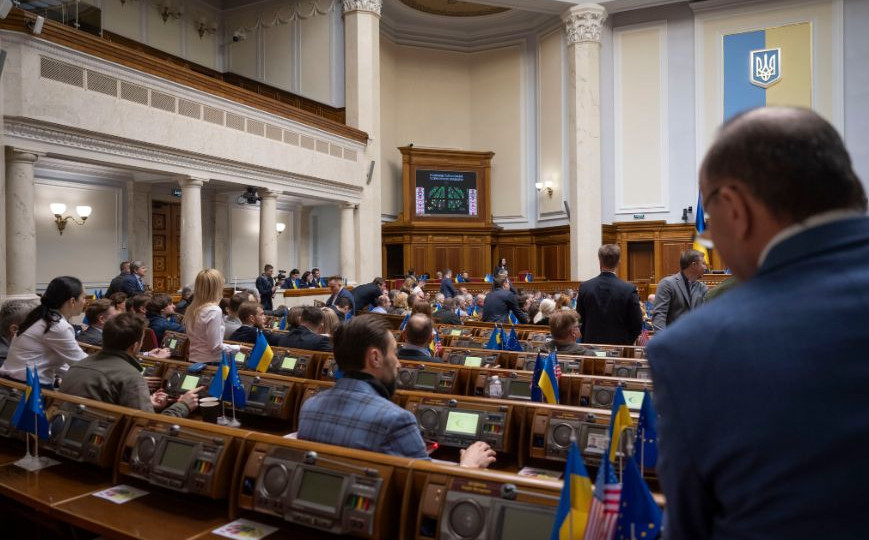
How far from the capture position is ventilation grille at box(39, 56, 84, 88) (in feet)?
28.5

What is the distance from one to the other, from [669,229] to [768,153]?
16.8 metres

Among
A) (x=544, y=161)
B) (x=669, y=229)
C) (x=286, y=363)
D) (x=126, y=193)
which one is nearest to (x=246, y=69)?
(x=126, y=193)

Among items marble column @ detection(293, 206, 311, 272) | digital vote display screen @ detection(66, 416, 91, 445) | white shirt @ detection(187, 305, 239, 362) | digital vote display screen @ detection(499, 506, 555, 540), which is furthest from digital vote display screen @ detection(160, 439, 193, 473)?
marble column @ detection(293, 206, 311, 272)

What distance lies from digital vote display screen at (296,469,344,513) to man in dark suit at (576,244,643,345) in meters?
3.47

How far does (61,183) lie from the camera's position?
12180 millimetres

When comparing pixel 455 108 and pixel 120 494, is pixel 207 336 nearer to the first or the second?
pixel 120 494

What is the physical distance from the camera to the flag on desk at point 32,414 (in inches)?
110

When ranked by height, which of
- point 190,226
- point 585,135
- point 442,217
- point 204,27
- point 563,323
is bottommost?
point 563,323

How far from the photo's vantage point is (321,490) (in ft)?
6.72

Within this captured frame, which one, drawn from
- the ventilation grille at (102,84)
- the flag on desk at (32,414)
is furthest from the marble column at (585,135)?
the flag on desk at (32,414)

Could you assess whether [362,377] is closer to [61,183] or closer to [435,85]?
[61,183]

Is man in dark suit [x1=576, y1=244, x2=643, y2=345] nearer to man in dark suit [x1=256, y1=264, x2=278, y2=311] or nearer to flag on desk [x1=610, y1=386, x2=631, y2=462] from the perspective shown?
flag on desk [x1=610, y1=386, x2=631, y2=462]

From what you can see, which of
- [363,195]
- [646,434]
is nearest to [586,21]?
[363,195]

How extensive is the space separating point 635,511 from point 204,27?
1895 cm
